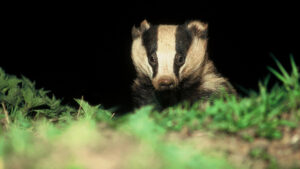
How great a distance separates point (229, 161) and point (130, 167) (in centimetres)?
56

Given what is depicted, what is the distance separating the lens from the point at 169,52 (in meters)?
4.16

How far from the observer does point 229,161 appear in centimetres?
210

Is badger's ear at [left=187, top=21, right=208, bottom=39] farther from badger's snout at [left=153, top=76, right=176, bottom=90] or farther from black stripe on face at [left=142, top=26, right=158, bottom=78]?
badger's snout at [left=153, top=76, right=176, bottom=90]

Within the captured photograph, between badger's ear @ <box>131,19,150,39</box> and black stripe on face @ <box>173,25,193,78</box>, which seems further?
badger's ear @ <box>131,19,150,39</box>

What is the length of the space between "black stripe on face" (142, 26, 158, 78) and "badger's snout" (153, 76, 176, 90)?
0.20m

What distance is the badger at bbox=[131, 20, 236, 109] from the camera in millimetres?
4141

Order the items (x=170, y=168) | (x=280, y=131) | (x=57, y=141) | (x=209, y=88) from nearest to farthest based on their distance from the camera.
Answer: (x=170, y=168) < (x=57, y=141) < (x=280, y=131) < (x=209, y=88)

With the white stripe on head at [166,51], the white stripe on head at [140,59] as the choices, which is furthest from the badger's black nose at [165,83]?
the white stripe on head at [140,59]

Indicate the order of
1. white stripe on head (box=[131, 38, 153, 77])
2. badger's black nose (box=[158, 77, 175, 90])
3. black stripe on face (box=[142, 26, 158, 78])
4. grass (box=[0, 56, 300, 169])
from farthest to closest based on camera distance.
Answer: white stripe on head (box=[131, 38, 153, 77])
black stripe on face (box=[142, 26, 158, 78])
badger's black nose (box=[158, 77, 175, 90])
grass (box=[0, 56, 300, 169])

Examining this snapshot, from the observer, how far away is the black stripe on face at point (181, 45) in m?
4.18

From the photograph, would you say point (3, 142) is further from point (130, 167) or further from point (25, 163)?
point (130, 167)

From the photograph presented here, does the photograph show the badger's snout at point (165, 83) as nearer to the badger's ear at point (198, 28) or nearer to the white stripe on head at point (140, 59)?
the white stripe on head at point (140, 59)

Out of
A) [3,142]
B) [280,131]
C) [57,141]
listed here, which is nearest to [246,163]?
[280,131]

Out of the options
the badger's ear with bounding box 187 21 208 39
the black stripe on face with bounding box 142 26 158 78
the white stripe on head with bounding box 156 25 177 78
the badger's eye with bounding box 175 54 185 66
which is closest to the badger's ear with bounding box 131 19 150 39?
the black stripe on face with bounding box 142 26 158 78
